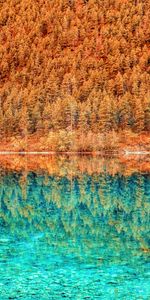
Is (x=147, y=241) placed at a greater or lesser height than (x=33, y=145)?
greater

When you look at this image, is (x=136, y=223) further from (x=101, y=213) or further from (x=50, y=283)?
(x=50, y=283)

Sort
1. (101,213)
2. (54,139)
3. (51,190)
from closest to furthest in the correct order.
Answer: (101,213), (51,190), (54,139)

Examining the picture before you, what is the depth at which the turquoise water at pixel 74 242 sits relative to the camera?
25.8 meters

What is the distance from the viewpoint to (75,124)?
17288 cm

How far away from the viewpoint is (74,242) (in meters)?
35.8

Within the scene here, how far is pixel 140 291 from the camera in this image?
25047 millimetres

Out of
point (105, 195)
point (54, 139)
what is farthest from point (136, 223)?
point (54, 139)

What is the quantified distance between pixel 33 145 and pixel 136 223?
121 meters

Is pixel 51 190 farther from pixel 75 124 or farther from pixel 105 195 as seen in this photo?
pixel 75 124

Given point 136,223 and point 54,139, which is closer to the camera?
point 136,223

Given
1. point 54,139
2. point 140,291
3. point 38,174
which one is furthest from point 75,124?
point 140,291

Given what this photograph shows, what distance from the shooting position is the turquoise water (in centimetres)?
2578

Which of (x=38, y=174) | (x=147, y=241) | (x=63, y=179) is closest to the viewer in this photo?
(x=147, y=241)

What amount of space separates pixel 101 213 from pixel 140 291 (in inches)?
886
